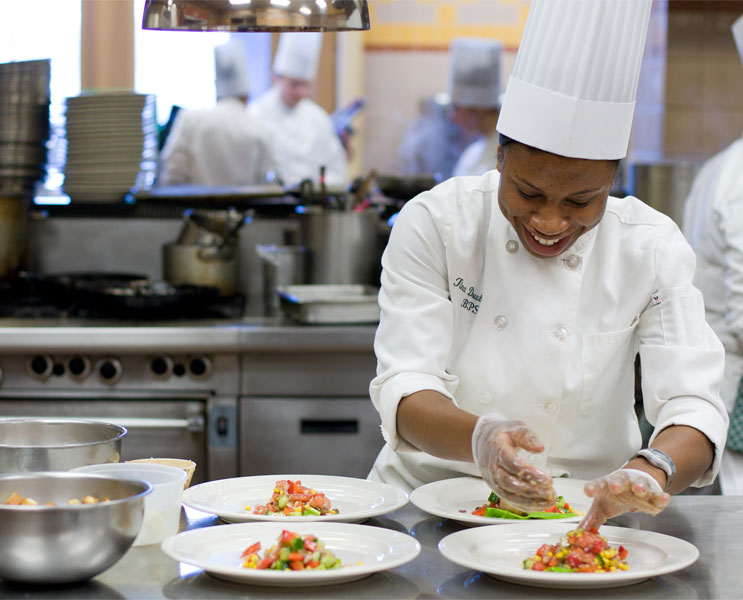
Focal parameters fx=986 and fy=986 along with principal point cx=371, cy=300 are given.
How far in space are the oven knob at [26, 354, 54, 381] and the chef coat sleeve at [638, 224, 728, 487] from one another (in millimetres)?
1804

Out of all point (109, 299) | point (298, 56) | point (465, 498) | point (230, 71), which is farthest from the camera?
point (298, 56)

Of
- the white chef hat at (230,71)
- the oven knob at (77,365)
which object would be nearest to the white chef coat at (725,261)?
the oven knob at (77,365)

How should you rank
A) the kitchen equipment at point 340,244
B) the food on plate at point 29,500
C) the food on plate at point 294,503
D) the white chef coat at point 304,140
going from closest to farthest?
the food on plate at point 29,500, the food on plate at point 294,503, the kitchen equipment at point 340,244, the white chef coat at point 304,140

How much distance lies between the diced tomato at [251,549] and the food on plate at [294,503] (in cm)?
16

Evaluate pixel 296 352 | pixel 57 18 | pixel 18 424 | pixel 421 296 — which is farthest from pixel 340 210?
pixel 57 18

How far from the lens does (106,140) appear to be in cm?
338

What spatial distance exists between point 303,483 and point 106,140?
6.93ft

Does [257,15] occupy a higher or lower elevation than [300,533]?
higher

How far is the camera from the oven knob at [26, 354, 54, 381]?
114 inches

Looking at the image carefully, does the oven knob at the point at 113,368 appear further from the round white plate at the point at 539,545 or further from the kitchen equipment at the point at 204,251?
the round white plate at the point at 539,545

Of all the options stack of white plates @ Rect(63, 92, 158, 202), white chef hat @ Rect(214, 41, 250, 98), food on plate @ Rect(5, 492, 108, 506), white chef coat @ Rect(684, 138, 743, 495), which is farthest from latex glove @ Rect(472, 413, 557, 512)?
white chef hat @ Rect(214, 41, 250, 98)

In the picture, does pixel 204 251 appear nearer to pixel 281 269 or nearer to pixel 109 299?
pixel 281 269

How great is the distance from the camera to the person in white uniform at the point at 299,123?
6145mm

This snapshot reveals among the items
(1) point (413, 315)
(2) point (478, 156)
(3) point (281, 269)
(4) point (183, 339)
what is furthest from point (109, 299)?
(2) point (478, 156)
